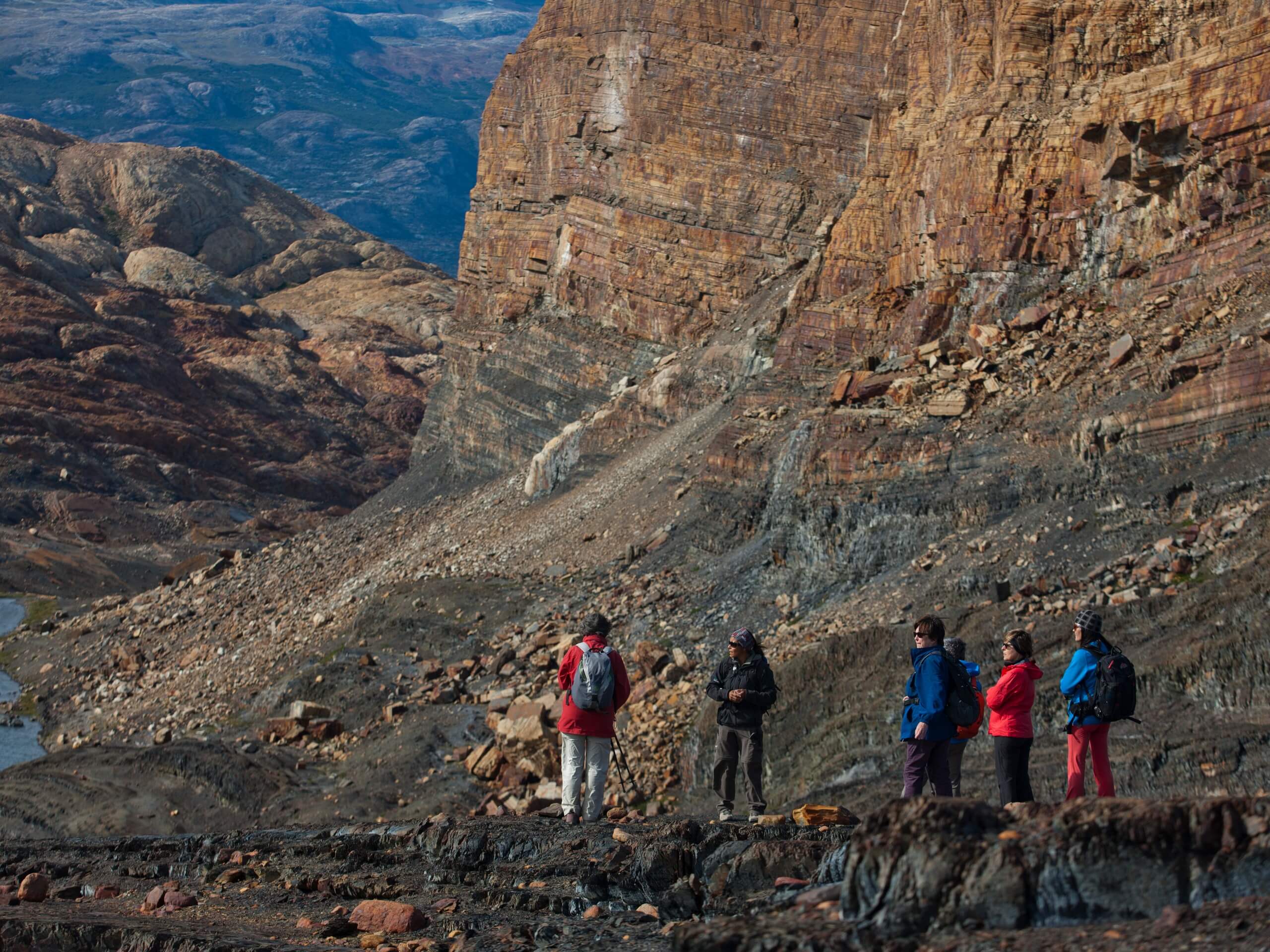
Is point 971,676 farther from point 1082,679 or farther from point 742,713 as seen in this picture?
point 742,713

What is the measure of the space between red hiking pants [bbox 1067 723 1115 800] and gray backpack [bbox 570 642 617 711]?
142 inches

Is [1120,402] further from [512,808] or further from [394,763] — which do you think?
[394,763]

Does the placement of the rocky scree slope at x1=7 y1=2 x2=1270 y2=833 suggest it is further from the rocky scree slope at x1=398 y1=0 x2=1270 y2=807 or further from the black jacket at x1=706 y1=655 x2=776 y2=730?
the black jacket at x1=706 y1=655 x2=776 y2=730

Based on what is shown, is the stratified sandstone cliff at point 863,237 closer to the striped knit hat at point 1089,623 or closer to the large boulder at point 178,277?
the striped knit hat at point 1089,623

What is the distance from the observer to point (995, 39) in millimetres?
26344

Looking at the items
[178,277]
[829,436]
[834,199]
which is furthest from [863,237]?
[178,277]

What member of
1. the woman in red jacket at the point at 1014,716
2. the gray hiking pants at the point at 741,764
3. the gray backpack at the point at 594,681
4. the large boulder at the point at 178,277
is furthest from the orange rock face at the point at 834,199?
the large boulder at the point at 178,277

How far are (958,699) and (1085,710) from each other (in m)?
0.80

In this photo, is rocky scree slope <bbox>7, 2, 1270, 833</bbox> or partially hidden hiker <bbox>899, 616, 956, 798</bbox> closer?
partially hidden hiker <bbox>899, 616, 956, 798</bbox>

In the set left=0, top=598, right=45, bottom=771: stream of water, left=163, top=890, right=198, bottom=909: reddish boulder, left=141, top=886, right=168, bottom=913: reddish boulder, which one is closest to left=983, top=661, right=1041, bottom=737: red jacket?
left=163, top=890, right=198, bottom=909: reddish boulder

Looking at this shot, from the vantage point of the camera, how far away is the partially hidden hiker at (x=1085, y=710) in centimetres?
963

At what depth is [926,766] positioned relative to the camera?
10.0 meters

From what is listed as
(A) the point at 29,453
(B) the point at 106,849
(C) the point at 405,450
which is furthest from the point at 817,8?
(C) the point at 405,450

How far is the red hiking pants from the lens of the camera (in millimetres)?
9781
